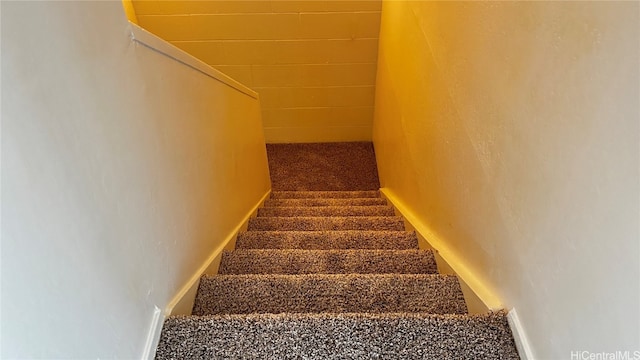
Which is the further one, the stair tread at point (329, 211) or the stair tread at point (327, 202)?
the stair tread at point (327, 202)

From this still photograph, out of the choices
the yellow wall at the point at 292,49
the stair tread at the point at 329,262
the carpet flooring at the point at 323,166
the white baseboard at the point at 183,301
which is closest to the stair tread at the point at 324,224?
the white baseboard at the point at 183,301

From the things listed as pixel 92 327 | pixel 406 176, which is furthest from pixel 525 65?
pixel 406 176

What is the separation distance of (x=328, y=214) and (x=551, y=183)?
1.88 meters

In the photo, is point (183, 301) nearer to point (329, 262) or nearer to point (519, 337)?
point (329, 262)

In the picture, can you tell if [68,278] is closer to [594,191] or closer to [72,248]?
[72,248]

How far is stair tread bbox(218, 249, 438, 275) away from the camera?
1.47 metres

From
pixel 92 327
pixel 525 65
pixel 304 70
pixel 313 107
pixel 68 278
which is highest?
pixel 525 65

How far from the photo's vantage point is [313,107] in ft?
14.4

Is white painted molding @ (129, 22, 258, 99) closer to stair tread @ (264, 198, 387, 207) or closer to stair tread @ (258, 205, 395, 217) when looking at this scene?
stair tread @ (258, 205, 395, 217)

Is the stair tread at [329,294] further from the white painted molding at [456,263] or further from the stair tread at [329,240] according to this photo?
the stair tread at [329,240]

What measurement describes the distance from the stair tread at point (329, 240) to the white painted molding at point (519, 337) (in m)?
0.85

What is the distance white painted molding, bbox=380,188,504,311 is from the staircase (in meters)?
0.05

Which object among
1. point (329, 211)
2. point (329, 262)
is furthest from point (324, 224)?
point (329, 262)

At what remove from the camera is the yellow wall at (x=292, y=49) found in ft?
12.0
